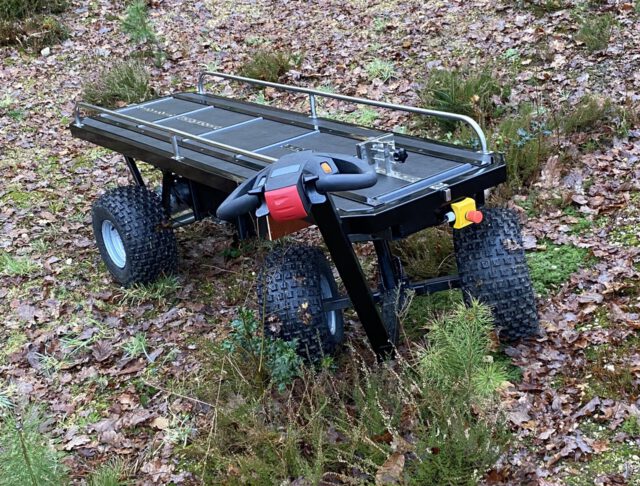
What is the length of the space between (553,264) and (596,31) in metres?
3.76

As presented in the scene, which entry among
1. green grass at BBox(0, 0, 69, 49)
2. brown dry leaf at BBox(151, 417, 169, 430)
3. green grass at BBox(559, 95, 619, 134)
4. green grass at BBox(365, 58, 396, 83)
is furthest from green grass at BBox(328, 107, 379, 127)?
green grass at BBox(0, 0, 69, 49)

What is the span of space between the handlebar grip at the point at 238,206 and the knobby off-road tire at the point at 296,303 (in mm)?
1066

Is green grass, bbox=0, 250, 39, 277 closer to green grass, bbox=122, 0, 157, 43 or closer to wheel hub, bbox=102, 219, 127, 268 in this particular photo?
wheel hub, bbox=102, 219, 127, 268

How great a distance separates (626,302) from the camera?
3984mm

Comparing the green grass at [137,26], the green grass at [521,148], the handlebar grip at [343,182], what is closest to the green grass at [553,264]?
the green grass at [521,148]

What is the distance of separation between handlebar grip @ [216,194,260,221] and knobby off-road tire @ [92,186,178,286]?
96.6 inches

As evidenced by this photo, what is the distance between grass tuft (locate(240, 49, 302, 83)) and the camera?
8.45 metres

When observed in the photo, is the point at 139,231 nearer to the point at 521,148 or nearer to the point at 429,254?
the point at 429,254

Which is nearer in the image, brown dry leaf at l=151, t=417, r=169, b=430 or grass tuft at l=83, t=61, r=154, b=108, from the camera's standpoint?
brown dry leaf at l=151, t=417, r=169, b=430

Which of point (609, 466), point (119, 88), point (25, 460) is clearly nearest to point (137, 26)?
point (119, 88)

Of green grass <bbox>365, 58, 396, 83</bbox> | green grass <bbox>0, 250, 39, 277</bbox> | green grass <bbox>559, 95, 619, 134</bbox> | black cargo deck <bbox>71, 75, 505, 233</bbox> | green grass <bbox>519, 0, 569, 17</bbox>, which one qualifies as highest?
black cargo deck <bbox>71, 75, 505, 233</bbox>

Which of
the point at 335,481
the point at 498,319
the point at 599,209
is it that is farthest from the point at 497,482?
the point at 599,209

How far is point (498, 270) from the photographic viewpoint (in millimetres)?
3578

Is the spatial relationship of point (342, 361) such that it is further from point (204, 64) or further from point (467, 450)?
point (204, 64)
